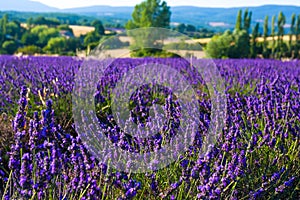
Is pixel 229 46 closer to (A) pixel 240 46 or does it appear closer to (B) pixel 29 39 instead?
(A) pixel 240 46

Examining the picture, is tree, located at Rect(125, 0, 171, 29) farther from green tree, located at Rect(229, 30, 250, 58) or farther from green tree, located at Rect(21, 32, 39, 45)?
green tree, located at Rect(21, 32, 39, 45)

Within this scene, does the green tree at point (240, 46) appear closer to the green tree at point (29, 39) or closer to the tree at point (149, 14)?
the tree at point (149, 14)

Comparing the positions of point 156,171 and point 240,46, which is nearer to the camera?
point 156,171

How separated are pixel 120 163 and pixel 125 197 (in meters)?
0.44

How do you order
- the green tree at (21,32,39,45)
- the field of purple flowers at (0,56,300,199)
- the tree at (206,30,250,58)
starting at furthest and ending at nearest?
the green tree at (21,32,39,45), the tree at (206,30,250,58), the field of purple flowers at (0,56,300,199)

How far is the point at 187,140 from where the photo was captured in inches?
75.6

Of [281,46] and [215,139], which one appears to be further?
[281,46]

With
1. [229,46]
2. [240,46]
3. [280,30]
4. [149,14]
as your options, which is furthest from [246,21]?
[149,14]

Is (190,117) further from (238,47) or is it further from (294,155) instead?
(238,47)

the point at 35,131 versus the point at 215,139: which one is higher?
the point at 35,131

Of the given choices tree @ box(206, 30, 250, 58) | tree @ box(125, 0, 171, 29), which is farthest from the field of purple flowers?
tree @ box(125, 0, 171, 29)

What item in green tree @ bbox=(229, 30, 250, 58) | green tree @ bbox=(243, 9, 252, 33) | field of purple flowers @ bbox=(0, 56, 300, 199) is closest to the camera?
field of purple flowers @ bbox=(0, 56, 300, 199)

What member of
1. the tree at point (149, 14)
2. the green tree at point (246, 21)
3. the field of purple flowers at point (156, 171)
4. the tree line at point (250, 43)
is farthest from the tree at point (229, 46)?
the field of purple flowers at point (156, 171)

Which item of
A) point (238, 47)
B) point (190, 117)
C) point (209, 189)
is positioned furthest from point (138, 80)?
point (238, 47)
